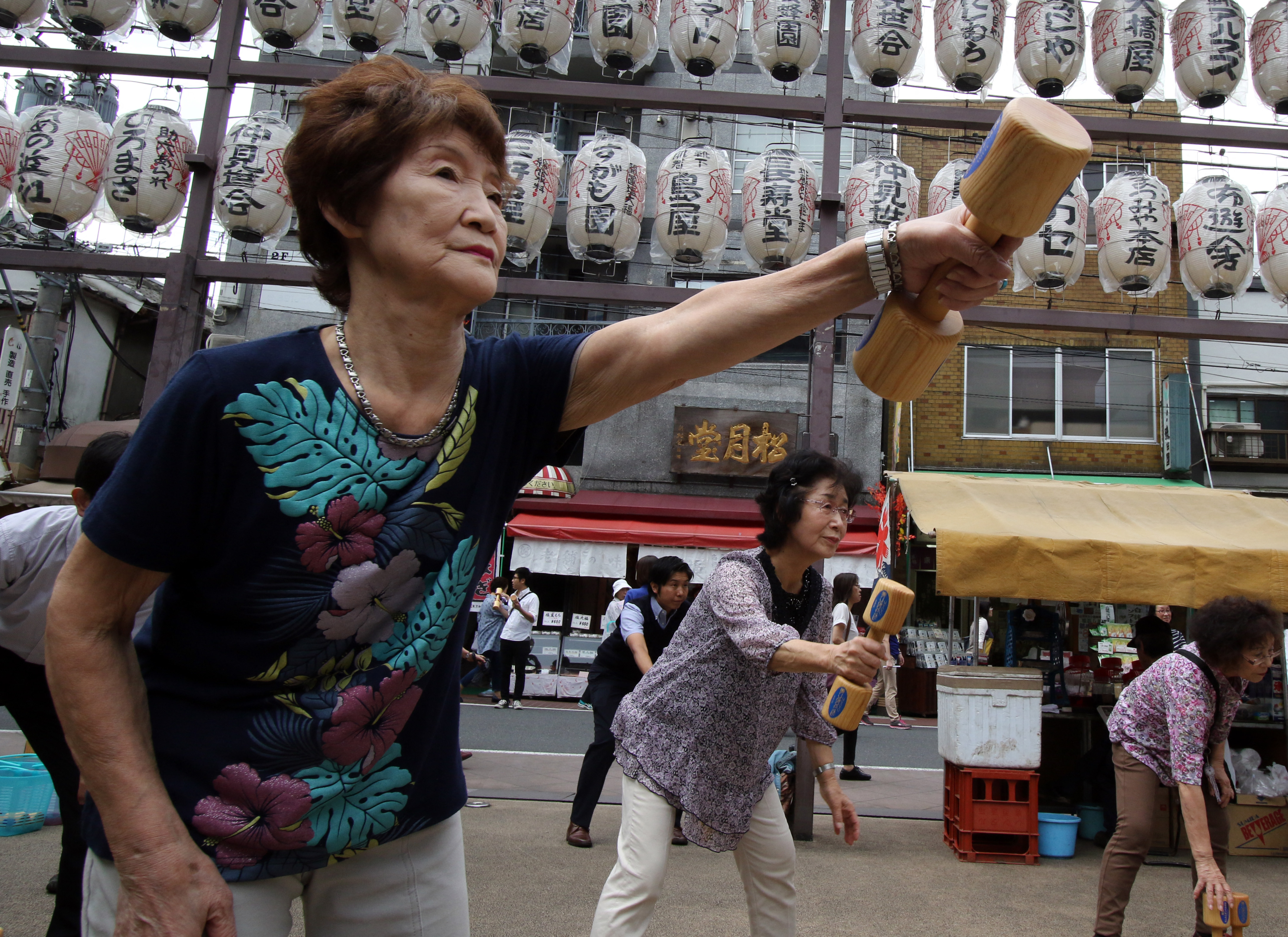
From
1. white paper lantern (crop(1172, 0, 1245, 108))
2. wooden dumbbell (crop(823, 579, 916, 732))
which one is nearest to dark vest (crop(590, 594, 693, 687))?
wooden dumbbell (crop(823, 579, 916, 732))

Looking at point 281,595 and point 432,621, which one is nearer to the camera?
point 281,595

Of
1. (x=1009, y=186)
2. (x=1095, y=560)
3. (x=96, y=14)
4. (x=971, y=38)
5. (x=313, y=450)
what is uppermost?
(x=971, y=38)

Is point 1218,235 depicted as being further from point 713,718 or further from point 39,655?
point 39,655

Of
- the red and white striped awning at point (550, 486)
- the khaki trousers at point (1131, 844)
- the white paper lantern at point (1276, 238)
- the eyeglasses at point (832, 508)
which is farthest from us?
the red and white striped awning at point (550, 486)

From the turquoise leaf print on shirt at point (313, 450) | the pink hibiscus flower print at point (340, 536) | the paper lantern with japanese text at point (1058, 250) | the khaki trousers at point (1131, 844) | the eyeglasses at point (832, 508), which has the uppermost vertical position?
the paper lantern with japanese text at point (1058, 250)

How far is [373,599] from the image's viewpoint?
49.8 inches

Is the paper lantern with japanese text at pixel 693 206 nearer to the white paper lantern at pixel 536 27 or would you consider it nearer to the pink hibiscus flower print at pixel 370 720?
the white paper lantern at pixel 536 27

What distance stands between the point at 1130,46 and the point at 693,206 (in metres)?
3.12

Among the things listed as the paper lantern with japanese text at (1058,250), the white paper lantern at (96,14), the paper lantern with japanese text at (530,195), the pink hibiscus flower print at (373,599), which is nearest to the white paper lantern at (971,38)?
the paper lantern with japanese text at (1058,250)

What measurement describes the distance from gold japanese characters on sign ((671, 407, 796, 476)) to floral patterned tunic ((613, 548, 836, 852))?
504 inches

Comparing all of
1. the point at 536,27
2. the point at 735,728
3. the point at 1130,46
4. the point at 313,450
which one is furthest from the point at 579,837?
the point at 1130,46

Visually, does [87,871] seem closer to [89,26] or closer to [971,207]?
[971,207]

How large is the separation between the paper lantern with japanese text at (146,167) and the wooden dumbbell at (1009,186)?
20.0ft

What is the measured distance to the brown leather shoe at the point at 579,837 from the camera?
532 centimetres
